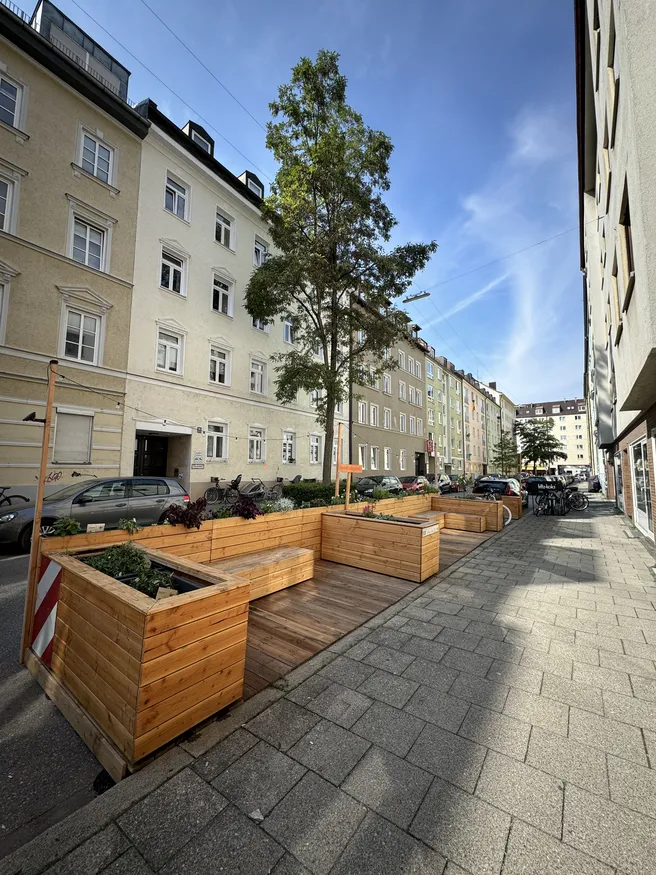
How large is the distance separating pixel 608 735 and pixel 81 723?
11.5 ft

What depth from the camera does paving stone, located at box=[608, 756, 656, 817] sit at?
1941 mm

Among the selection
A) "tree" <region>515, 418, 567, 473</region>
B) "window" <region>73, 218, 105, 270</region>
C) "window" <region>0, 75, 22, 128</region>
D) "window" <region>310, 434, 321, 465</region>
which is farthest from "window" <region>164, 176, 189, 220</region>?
"tree" <region>515, 418, 567, 473</region>

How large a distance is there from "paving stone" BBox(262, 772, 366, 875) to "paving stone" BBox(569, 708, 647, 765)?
1652 mm

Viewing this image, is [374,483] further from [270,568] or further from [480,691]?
[480,691]

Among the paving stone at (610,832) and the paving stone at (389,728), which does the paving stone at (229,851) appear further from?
the paving stone at (610,832)

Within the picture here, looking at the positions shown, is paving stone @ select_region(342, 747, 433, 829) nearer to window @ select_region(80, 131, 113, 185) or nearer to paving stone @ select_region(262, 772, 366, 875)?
paving stone @ select_region(262, 772, 366, 875)

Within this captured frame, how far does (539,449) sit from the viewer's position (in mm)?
40188

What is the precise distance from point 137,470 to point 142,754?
562 inches

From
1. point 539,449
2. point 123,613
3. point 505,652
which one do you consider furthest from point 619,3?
point 539,449

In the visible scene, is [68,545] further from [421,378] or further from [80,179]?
[421,378]

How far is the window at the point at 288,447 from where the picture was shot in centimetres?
1973

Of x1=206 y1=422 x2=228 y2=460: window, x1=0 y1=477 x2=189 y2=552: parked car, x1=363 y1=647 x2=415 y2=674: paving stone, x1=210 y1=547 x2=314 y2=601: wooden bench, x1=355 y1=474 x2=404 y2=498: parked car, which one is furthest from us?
x1=355 y1=474 x2=404 y2=498: parked car

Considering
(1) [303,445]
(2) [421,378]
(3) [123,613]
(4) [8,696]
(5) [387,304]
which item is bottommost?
(4) [8,696]

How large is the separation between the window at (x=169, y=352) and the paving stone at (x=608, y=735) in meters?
14.8
